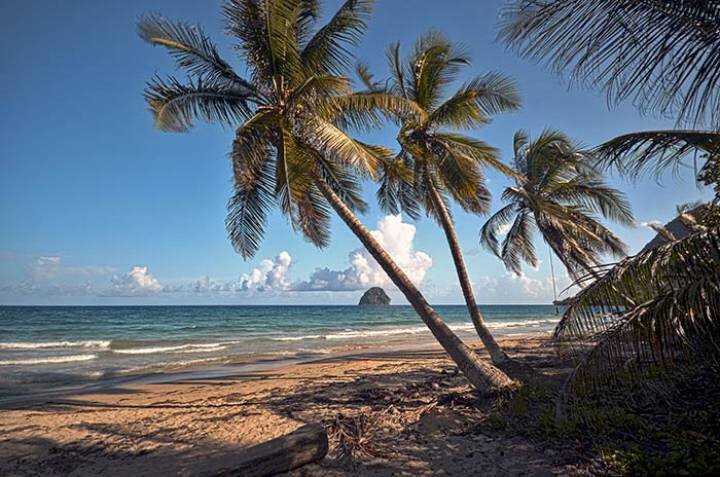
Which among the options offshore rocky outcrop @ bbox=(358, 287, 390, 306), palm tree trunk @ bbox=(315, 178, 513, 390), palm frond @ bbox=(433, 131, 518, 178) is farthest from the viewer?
offshore rocky outcrop @ bbox=(358, 287, 390, 306)

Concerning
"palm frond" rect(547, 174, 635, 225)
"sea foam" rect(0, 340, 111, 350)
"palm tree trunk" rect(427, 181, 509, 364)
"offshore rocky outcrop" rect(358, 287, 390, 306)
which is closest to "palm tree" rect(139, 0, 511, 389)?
"palm tree trunk" rect(427, 181, 509, 364)

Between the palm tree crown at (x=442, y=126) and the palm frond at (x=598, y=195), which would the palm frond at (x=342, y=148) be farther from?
the palm frond at (x=598, y=195)

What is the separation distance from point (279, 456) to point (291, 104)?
5172 millimetres

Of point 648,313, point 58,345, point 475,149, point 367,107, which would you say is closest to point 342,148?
point 367,107

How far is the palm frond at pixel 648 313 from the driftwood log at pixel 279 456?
2554 millimetres

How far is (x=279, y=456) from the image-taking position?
4.00 m

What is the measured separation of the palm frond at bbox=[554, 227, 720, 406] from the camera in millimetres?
3039

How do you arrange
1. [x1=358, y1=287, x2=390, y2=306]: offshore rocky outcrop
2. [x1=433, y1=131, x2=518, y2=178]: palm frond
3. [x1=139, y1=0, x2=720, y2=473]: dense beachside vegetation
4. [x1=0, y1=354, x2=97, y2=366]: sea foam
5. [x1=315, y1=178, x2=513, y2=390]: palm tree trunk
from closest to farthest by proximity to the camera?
[x1=139, y1=0, x2=720, y2=473]: dense beachside vegetation, [x1=315, y1=178, x2=513, y2=390]: palm tree trunk, [x1=433, y1=131, x2=518, y2=178]: palm frond, [x1=0, y1=354, x2=97, y2=366]: sea foam, [x1=358, y1=287, x2=390, y2=306]: offshore rocky outcrop

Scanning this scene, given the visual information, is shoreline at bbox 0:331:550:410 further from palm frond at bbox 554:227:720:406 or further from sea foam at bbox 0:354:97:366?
palm frond at bbox 554:227:720:406

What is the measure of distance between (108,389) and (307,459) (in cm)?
811

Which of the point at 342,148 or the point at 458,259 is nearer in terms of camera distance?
the point at 342,148

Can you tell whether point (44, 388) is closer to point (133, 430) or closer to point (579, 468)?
point (133, 430)

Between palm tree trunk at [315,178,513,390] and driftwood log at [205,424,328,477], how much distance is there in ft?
8.30

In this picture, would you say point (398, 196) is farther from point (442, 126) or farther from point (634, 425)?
point (634, 425)
